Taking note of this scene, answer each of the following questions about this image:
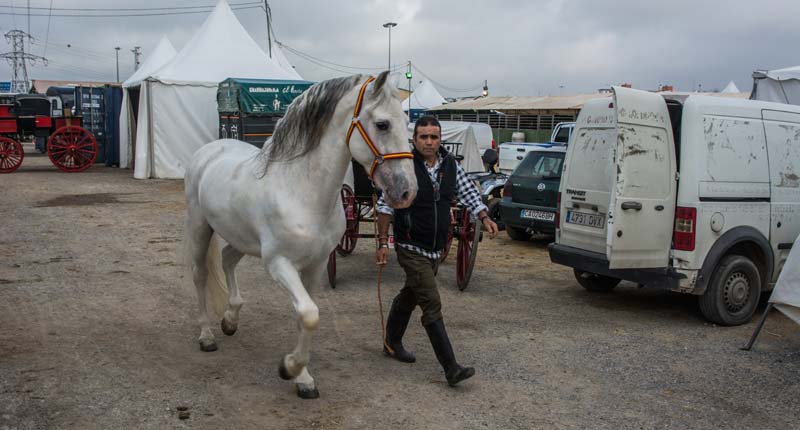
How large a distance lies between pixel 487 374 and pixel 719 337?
7.91 ft

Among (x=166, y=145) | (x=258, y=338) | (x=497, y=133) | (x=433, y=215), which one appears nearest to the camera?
(x=433, y=215)

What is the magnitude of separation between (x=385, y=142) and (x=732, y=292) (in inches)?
162

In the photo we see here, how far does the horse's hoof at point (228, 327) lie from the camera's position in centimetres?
518

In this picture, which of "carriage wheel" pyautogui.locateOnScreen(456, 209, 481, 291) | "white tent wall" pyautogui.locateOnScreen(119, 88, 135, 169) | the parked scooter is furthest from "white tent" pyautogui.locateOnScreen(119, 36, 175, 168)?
"carriage wheel" pyautogui.locateOnScreen(456, 209, 481, 291)

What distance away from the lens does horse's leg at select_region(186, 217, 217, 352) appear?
16.4ft

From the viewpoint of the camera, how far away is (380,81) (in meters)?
3.73

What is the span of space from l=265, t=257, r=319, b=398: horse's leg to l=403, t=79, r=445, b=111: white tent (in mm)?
42441

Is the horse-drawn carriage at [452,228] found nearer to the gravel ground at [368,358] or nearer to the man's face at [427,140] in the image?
the gravel ground at [368,358]

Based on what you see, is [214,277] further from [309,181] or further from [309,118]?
[309,118]

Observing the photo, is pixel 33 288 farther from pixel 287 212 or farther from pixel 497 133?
pixel 497 133

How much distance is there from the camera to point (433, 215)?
4301 millimetres

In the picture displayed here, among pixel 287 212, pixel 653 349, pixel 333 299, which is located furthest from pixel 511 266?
pixel 287 212

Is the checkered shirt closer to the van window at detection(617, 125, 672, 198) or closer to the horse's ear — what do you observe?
the horse's ear

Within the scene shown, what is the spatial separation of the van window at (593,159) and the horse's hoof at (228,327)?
370 cm
